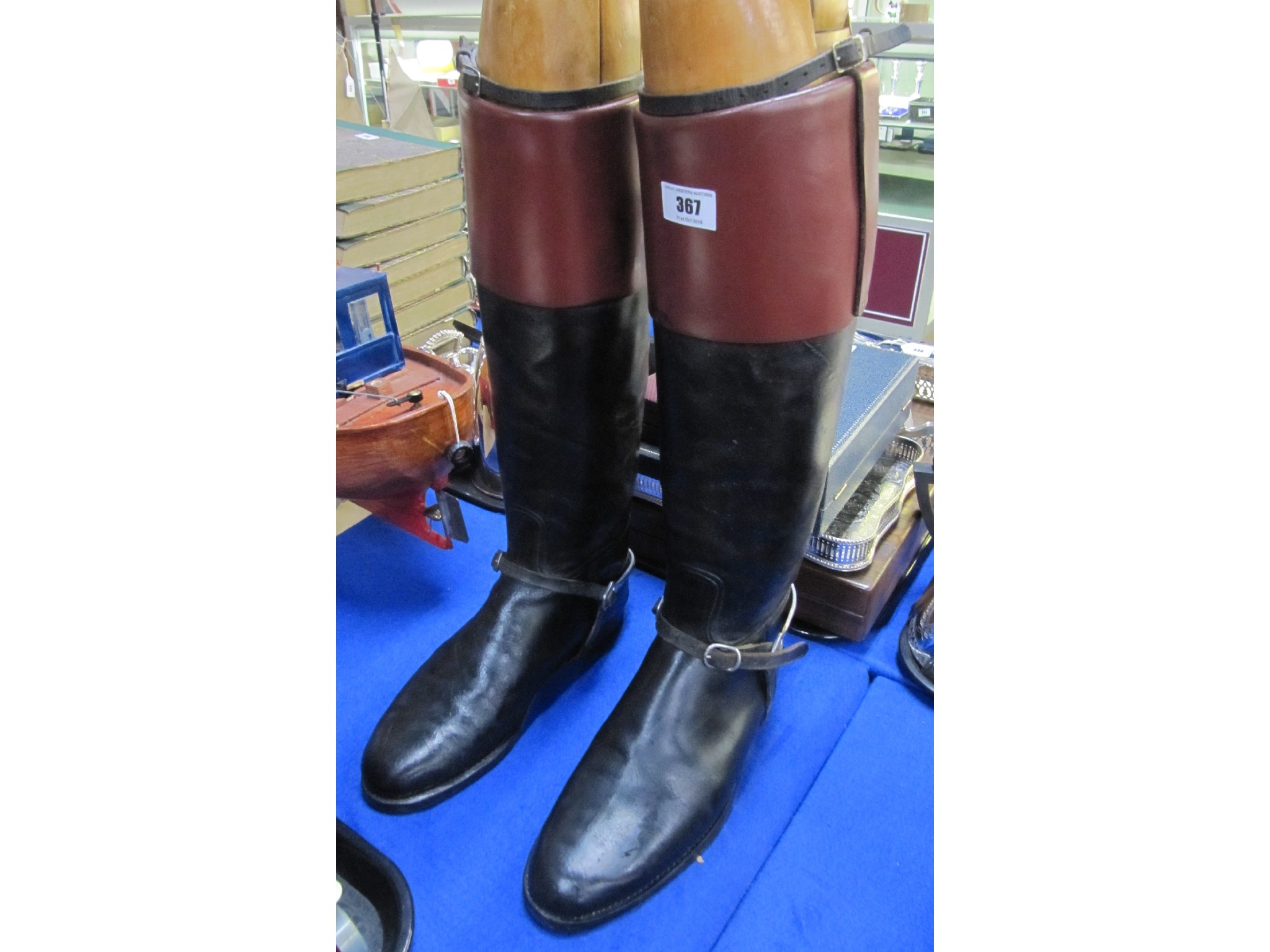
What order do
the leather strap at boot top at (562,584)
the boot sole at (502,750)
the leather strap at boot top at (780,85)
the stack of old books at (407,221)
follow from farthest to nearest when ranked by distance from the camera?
the stack of old books at (407,221) → the leather strap at boot top at (562,584) → the boot sole at (502,750) → the leather strap at boot top at (780,85)

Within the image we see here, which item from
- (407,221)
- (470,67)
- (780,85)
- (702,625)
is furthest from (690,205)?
(407,221)

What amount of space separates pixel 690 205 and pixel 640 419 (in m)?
0.30

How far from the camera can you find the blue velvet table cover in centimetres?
62

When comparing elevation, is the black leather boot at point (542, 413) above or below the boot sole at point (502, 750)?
above

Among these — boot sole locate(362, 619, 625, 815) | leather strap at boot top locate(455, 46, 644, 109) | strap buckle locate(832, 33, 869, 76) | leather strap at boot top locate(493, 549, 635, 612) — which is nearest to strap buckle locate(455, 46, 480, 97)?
leather strap at boot top locate(455, 46, 644, 109)

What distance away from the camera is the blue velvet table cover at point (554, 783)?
0.62 meters

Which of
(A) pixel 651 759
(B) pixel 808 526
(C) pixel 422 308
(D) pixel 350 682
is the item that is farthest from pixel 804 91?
(C) pixel 422 308

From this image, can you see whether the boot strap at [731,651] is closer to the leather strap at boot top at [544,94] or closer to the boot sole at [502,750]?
the boot sole at [502,750]

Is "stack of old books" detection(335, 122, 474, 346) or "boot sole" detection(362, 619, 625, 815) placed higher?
"stack of old books" detection(335, 122, 474, 346)

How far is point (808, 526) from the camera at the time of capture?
679 mm

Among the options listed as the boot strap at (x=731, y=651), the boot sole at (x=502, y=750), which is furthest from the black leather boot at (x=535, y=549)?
the boot strap at (x=731, y=651)

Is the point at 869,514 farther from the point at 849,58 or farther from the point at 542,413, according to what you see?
the point at 849,58

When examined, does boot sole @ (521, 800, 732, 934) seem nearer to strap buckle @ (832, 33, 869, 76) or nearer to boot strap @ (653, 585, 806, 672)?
boot strap @ (653, 585, 806, 672)

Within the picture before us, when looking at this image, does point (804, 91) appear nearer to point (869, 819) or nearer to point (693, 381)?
point (693, 381)
